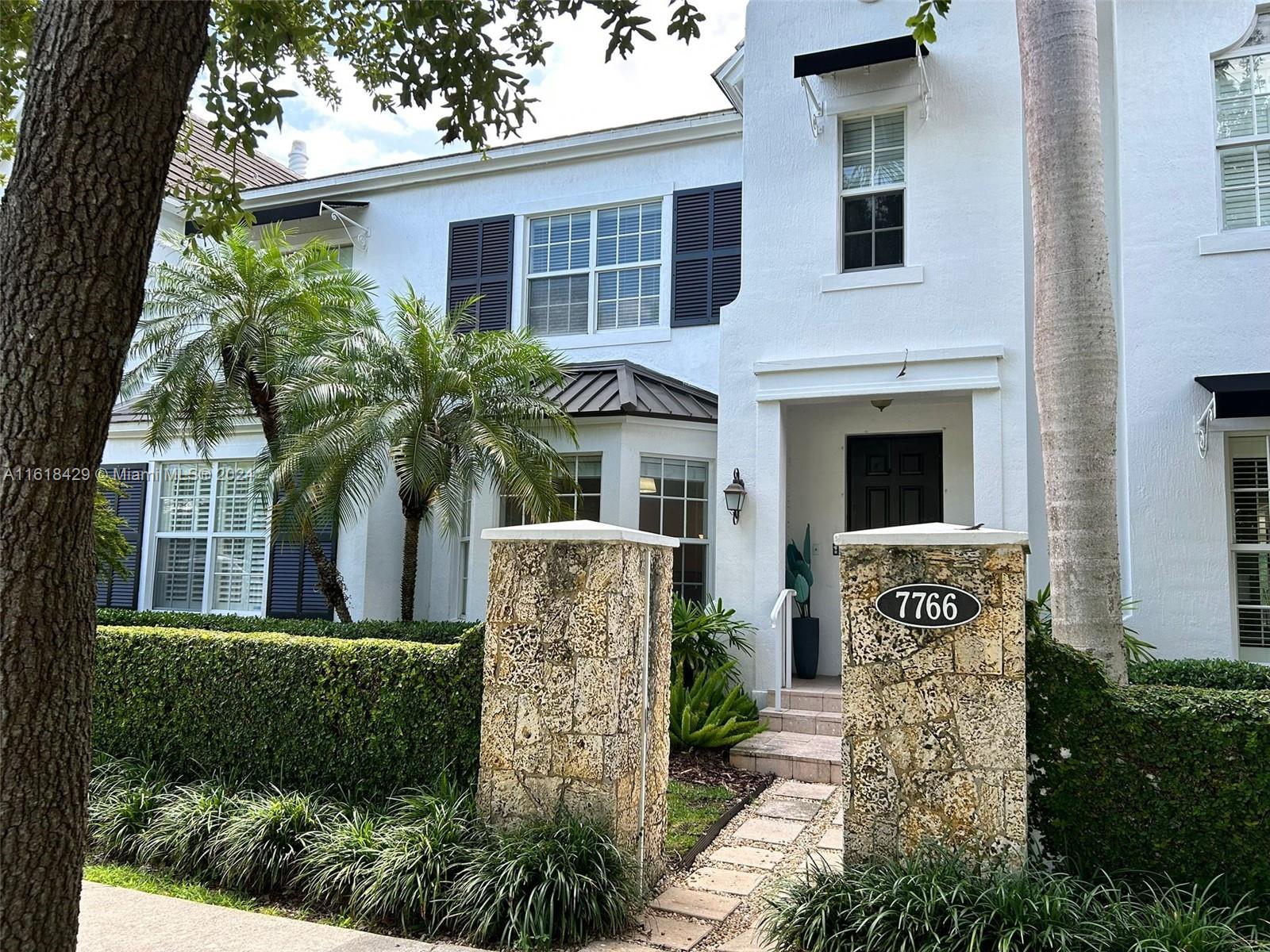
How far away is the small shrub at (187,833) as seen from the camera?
19.0 feet

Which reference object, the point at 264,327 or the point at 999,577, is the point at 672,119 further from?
the point at 999,577

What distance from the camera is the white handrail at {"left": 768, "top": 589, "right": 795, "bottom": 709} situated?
9.06 metres

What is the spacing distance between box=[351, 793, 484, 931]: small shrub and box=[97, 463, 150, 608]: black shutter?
9869mm

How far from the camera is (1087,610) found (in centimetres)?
566

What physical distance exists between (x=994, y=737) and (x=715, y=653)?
184 inches

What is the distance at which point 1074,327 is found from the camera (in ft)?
19.4

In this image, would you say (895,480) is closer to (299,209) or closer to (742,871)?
(742,871)

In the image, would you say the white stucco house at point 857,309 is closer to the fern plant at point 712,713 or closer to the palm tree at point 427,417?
the fern plant at point 712,713

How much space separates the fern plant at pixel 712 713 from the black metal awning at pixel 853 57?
597 cm

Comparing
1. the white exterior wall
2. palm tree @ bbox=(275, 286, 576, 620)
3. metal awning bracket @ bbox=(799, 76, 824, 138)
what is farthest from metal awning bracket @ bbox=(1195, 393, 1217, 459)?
palm tree @ bbox=(275, 286, 576, 620)

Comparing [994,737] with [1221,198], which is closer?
[994,737]

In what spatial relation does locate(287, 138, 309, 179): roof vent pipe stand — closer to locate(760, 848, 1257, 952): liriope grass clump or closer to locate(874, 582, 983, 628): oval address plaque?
locate(874, 582, 983, 628): oval address plaque

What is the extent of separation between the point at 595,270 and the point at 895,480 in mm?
4739

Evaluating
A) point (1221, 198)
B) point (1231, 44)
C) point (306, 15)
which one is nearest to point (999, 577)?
point (306, 15)
